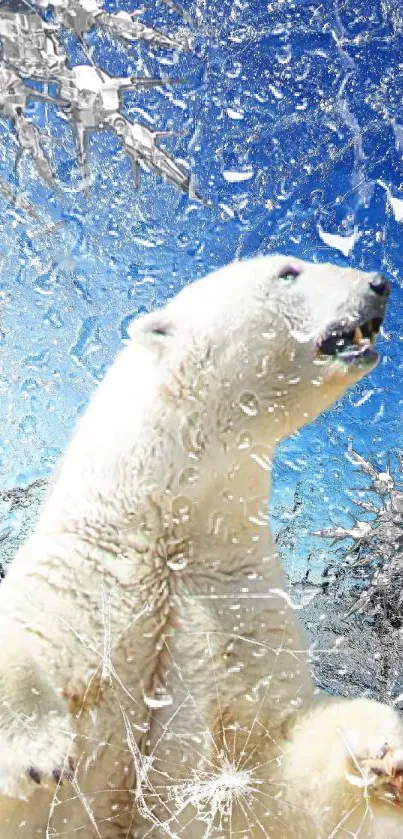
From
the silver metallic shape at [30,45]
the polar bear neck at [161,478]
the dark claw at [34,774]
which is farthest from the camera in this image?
the silver metallic shape at [30,45]

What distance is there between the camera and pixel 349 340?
1.94 ft

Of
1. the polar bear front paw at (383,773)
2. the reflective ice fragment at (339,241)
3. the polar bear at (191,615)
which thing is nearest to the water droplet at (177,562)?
the polar bear at (191,615)

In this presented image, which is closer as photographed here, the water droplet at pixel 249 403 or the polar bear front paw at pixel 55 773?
the polar bear front paw at pixel 55 773

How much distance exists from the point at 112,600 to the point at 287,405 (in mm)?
240

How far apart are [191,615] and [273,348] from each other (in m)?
0.26

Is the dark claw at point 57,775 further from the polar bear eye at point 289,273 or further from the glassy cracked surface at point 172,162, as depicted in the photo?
the polar bear eye at point 289,273

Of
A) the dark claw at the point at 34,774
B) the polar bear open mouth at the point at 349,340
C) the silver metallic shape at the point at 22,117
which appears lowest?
the dark claw at the point at 34,774

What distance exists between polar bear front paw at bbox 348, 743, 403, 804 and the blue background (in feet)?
1.13

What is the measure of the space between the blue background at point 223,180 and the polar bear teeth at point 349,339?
0.13m

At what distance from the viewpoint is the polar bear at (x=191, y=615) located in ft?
1.62

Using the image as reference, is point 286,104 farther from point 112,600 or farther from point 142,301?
point 112,600

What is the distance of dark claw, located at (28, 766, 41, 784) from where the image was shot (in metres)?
0.46

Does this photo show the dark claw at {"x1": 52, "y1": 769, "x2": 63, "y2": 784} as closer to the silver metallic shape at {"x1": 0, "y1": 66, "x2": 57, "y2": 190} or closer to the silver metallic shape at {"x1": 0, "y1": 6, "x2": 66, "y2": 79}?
the silver metallic shape at {"x1": 0, "y1": 66, "x2": 57, "y2": 190}

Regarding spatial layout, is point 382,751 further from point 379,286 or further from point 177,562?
point 379,286
